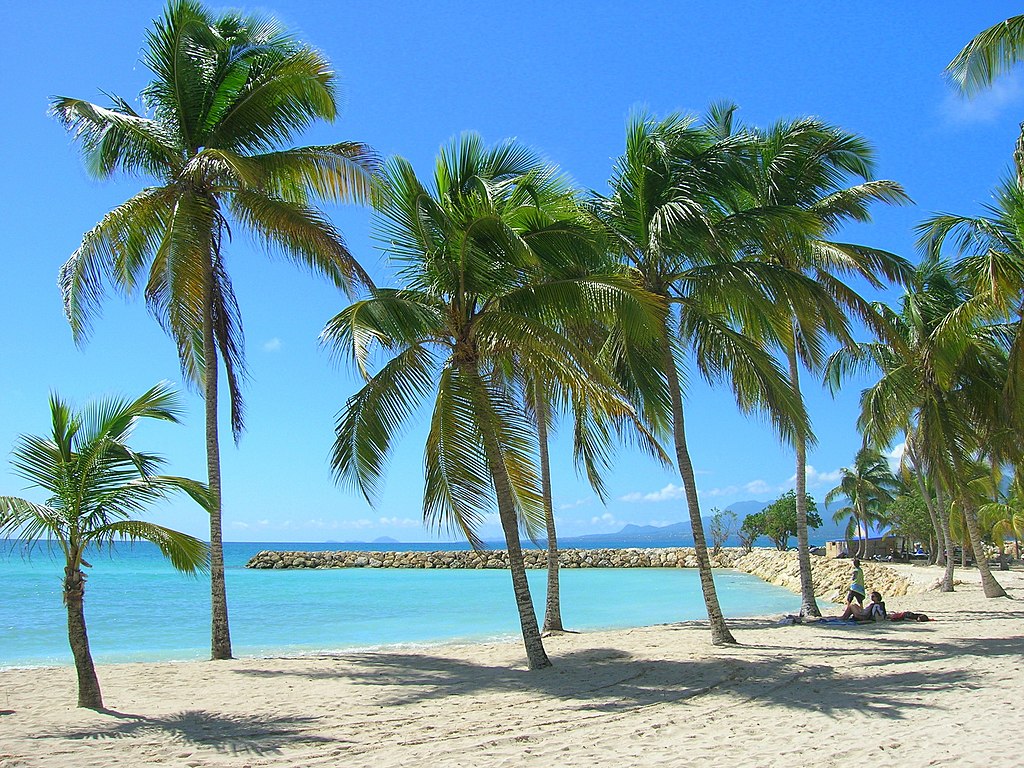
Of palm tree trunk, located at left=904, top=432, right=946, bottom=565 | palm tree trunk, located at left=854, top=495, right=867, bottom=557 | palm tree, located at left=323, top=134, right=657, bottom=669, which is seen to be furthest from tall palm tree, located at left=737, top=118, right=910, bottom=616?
palm tree trunk, located at left=854, top=495, right=867, bottom=557

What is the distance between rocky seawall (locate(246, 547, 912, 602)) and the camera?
33.1m

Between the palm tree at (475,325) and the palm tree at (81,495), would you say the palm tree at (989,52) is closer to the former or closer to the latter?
the palm tree at (475,325)

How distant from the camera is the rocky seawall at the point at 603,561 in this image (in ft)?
109

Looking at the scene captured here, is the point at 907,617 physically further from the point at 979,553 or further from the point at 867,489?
the point at 867,489

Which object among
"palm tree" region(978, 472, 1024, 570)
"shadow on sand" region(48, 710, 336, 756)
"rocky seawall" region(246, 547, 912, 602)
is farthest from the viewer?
"palm tree" region(978, 472, 1024, 570)

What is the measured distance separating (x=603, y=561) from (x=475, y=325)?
4780 centimetres

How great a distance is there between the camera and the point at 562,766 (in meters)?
5.33

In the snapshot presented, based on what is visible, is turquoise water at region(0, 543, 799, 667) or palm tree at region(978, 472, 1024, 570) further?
palm tree at region(978, 472, 1024, 570)

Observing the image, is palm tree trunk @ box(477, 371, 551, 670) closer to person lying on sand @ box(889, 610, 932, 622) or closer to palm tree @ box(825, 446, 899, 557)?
person lying on sand @ box(889, 610, 932, 622)

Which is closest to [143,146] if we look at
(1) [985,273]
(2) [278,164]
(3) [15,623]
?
(2) [278,164]

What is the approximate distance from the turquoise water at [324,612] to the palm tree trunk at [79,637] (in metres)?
1.63

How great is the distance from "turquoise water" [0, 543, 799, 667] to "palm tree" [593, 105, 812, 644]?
8032 millimetres

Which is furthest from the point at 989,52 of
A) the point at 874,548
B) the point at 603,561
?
the point at 603,561

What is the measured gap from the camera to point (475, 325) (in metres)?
9.50
